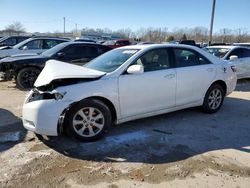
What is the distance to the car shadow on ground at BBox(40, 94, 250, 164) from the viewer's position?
14.5 feet

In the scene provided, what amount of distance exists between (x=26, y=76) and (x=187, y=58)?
579 cm

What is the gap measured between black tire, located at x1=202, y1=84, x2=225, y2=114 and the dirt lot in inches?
15.3

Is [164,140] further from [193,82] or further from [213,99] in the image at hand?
[213,99]

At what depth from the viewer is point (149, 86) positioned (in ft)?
17.8

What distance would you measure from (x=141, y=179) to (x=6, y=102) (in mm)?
5243

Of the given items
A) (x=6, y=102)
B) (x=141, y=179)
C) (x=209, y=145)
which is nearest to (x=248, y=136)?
(x=209, y=145)

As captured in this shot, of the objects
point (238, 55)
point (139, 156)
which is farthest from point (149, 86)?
point (238, 55)

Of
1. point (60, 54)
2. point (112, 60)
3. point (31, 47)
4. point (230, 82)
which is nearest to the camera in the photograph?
point (112, 60)

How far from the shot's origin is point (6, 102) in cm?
778

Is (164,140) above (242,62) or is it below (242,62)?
below

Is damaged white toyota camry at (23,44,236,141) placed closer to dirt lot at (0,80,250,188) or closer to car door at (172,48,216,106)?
car door at (172,48,216,106)

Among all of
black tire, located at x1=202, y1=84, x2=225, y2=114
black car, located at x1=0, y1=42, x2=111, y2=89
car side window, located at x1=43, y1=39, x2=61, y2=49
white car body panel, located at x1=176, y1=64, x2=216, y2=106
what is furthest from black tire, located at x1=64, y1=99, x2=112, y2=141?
car side window, located at x1=43, y1=39, x2=61, y2=49

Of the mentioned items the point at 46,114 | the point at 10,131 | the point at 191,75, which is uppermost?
the point at 191,75

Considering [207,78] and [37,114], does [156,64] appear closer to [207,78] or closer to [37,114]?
[207,78]
